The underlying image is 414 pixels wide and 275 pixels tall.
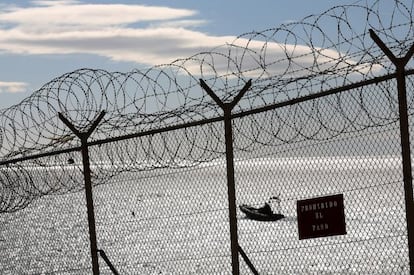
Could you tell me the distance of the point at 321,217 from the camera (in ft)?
27.7

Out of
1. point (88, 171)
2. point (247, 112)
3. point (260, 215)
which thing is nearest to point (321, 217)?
point (247, 112)

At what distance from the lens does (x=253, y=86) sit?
863 cm

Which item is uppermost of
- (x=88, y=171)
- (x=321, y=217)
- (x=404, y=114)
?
(x=404, y=114)

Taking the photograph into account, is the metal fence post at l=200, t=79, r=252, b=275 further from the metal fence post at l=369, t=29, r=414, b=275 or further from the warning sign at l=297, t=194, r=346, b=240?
the metal fence post at l=369, t=29, r=414, b=275

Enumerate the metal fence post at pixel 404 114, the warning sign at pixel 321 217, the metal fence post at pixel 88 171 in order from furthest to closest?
1. the metal fence post at pixel 88 171
2. the warning sign at pixel 321 217
3. the metal fence post at pixel 404 114

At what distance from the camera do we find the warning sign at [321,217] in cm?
836

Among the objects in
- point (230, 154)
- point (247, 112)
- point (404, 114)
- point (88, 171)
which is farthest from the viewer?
point (88, 171)

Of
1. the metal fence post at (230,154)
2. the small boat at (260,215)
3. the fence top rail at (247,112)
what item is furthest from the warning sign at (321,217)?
the small boat at (260,215)

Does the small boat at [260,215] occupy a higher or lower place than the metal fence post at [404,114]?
lower

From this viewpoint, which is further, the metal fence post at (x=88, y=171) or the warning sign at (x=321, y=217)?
the metal fence post at (x=88, y=171)

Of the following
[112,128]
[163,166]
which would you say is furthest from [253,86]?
[112,128]

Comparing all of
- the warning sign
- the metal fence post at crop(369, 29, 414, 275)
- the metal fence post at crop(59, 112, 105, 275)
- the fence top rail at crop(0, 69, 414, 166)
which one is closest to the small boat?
the fence top rail at crop(0, 69, 414, 166)

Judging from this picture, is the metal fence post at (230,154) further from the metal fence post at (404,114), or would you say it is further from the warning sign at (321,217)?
the metal fence post at (404,114)

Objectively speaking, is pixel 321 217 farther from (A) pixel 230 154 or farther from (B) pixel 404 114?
(B) pixel 404 114
